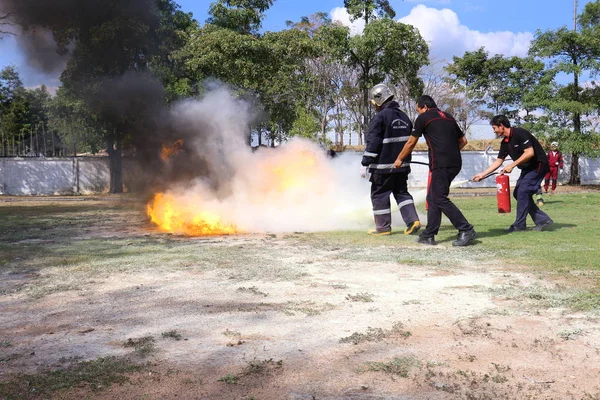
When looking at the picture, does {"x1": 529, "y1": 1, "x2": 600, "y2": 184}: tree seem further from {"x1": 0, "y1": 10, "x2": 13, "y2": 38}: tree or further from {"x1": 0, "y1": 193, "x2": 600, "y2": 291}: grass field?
{"x1": 0, "y1": 10, "x2": 13, "y2": 38}: tree

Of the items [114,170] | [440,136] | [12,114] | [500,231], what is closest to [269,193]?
[440,136]

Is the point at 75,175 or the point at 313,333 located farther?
the point at 75,175

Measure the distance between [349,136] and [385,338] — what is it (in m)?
52.4

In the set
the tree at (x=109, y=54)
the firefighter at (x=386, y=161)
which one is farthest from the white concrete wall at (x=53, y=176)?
the firefighter at (x=386, y=161)

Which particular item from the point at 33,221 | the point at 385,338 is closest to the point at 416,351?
the point at 385,338

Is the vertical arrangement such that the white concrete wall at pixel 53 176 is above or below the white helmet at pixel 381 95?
below

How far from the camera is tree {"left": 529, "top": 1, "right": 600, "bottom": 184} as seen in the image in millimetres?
28781

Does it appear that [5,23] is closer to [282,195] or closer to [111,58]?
[111,58]

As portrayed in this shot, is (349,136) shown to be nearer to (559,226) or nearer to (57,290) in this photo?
(559,226)

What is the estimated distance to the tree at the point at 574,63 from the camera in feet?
94.4

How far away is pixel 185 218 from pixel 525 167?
20.6 feet

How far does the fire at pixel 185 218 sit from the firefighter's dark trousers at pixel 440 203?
3744 mm

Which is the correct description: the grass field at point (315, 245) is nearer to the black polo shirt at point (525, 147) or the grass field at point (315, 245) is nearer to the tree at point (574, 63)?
the black polo shirt at point (525, 147)

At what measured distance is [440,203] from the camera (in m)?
7.91
